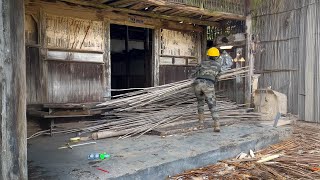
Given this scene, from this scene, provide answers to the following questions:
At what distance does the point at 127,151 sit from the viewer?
4.81 m

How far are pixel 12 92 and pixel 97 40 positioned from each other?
4595mm

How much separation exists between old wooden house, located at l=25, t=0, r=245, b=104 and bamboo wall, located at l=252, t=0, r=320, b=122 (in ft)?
5.75

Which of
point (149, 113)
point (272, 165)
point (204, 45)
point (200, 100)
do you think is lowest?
point (272, 165)

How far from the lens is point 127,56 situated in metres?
11.4

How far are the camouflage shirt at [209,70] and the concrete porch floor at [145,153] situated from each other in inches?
51.7

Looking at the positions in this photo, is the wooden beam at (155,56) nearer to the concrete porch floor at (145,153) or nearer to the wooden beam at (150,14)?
the wooden beam at (150,14)

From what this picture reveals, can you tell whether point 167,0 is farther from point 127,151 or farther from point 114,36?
point 114,36

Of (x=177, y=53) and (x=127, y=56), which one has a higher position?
(x=127, y=56)

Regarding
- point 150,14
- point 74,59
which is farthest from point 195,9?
point 74,59

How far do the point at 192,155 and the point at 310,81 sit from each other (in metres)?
5.96

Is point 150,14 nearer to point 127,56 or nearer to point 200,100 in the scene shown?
point 200,100

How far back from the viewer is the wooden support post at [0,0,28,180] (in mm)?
2926

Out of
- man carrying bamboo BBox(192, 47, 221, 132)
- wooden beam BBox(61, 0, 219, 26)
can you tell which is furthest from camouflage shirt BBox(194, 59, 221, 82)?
wooden beam BBox(61, 0, 219, 26)

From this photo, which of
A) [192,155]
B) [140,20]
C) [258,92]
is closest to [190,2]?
[140,20]
